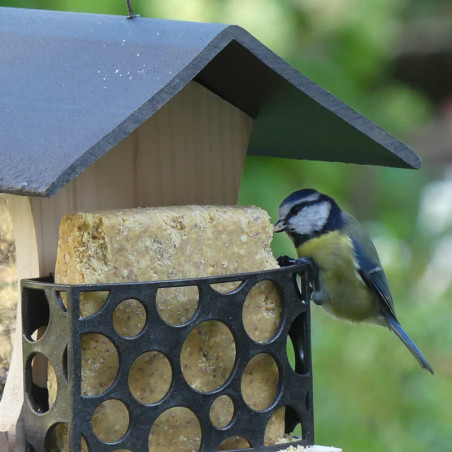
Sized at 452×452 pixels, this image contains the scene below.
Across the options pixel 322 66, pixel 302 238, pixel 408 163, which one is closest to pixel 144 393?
pixel 408 163

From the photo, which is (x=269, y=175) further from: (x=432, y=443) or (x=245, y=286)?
(x=245, y=286)

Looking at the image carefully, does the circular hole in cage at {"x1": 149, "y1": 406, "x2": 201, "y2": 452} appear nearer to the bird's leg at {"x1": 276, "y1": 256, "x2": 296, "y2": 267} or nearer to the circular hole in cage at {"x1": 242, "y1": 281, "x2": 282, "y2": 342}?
the circular hole in cage at {"x1": 242, "y1": 281, "x2": 282, "y2": 342}

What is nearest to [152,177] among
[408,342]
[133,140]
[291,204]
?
[133,140]

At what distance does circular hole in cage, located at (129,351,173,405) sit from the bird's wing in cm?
88

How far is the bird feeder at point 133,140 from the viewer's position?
4.62ft

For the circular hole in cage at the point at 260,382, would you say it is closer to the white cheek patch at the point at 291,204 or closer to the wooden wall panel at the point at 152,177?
the wooden wall panel at the point at 152,177

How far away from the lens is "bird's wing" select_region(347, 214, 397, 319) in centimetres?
233

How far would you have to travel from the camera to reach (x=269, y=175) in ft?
10.3

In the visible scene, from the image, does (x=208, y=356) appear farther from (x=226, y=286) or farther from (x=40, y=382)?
(x=40, y=382)

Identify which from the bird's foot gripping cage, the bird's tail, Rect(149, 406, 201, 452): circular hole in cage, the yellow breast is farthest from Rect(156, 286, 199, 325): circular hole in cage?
the bird's tail

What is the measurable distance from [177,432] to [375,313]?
3.29ft

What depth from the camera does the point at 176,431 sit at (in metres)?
1.57

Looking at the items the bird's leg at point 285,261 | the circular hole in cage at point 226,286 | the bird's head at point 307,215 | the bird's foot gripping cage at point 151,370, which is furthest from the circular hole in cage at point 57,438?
the bird's head at point 307,215

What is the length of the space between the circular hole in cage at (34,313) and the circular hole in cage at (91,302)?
0.11 metres
